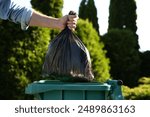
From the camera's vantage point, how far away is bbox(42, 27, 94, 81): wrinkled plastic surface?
2686mm

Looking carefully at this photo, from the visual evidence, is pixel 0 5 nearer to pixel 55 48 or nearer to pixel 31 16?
pixel 31 16

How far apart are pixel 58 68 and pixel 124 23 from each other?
21105 millimetres

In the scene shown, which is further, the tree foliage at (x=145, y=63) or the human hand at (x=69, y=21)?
the tree foliage at (x=145, y=63)

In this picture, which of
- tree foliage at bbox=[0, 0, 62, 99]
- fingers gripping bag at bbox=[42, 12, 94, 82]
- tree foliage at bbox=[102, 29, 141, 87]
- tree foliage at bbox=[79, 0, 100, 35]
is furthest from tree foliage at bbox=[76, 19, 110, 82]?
fingers gripping bag at bbox=[42, 12, 94, 82]

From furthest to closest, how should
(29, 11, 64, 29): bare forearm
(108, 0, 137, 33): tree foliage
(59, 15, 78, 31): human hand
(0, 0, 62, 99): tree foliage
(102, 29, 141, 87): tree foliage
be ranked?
(108, 0, 137, 33): tree foliage < (102, 29, 141, 87): tree foliage < (0, 0, 62, 99): tree foliage < (59, 15, 78, 31): human hand < (29, 11, 64, 29): bare forearm

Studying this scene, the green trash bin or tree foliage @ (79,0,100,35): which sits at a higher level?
tree foliage @ (79,0,100,35)

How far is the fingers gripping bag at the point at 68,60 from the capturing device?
2686 mm

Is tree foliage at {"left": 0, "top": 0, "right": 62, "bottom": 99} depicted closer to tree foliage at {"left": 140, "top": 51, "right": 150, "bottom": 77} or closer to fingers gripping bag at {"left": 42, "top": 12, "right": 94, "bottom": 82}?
fingers gripping bag at {"left": 42, "top": 12, "right": 94, "bottom": 82}

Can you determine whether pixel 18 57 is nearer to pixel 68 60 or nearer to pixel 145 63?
pixel 68 60

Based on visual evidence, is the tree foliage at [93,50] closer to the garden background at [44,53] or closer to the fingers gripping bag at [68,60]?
the garden background at [44,53]

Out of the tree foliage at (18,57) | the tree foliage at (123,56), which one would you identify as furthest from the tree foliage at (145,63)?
the tree foliage at (18,57)

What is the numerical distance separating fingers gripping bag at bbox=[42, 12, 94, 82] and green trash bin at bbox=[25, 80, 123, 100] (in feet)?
0.21

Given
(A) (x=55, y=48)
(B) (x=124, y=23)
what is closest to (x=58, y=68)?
(A) (x=55, y=48)

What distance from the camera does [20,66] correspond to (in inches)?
442
